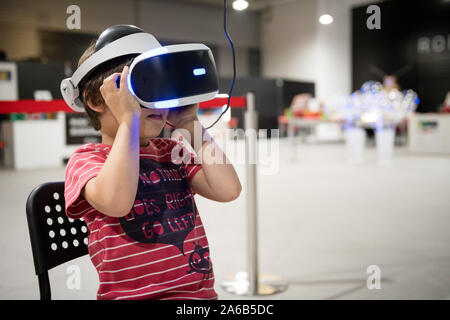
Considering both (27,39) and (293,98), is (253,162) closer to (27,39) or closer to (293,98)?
(27,39)

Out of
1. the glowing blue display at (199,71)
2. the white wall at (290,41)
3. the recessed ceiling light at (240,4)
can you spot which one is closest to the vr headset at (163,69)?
the glowing blue display at (199,71)

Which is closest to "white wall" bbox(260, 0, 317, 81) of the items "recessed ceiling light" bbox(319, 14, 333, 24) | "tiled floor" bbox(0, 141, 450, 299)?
"tiled floor" bbox(0, 141, 450, 299)

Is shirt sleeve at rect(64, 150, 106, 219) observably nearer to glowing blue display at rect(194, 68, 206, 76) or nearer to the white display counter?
glowing blue display at rect(194, 68, 206, 76)

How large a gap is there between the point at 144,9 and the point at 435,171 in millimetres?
7694

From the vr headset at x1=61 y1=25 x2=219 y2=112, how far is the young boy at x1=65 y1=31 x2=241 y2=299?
30 millimetres

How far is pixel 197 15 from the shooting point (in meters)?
11.1

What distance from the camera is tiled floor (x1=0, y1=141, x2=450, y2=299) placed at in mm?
1741

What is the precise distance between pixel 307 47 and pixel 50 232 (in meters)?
11.4

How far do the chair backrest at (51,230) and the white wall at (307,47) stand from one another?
10395 mm

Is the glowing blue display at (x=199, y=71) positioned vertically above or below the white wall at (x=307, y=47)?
below

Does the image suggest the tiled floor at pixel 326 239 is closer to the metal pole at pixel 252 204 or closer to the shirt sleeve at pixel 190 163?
the metal pole at pixel 252 204

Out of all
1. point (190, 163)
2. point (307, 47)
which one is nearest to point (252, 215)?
point (190, 163)

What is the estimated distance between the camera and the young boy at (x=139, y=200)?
→ 2.10 ft
